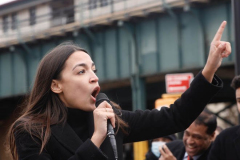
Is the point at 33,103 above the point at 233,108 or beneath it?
above

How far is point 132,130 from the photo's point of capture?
3.96m

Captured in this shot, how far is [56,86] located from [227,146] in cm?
225

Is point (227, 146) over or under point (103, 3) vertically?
under

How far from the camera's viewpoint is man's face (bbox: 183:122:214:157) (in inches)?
254

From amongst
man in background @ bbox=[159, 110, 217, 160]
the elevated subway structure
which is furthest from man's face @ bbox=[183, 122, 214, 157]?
the elevated subway structure

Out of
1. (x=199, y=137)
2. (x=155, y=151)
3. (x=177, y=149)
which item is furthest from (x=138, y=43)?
(x=199, y=137)

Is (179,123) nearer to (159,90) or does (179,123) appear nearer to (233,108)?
(159,90)

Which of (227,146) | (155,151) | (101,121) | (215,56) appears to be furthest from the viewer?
(155,151)

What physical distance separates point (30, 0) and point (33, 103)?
41.3m

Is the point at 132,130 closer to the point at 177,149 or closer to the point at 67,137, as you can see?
the point at 67,137

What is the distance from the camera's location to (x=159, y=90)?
35.0 m

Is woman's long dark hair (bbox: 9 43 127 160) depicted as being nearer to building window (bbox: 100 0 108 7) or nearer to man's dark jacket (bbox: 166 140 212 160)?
man's dark jacket (bbox: 166 140 212 160)

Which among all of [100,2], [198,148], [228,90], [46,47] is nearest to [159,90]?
[228,90]

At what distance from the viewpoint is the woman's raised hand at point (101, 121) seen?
3.44 m
